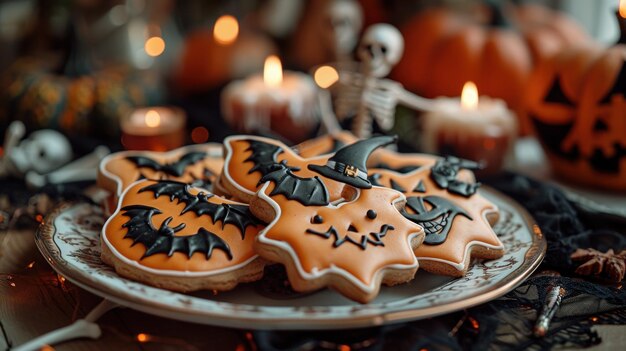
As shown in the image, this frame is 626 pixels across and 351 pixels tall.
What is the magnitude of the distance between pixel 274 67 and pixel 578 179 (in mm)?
806

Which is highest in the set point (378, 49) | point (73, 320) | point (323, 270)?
point (378, 49)

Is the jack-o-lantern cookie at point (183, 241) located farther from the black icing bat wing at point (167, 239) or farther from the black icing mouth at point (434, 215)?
the black icing mouth at point (434, 215)

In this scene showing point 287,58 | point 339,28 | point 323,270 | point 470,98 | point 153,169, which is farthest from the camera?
point 287,58

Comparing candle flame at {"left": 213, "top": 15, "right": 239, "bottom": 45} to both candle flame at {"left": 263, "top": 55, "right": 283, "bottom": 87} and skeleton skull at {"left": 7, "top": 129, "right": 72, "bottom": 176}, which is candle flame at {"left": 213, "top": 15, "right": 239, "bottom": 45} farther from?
skeleton skull at {"left": 7, "top": 129, "right": 72, "bottom": 176}

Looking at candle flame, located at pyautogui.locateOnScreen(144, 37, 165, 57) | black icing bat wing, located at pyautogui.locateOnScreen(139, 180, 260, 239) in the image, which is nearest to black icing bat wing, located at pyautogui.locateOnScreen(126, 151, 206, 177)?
black icing bat wing, located at pyautogui.locateOnScreen(139, 180, 260, 239)

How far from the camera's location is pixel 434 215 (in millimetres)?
909

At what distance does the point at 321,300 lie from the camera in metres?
0.83

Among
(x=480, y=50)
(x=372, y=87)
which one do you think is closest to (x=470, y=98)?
(x=372, y=87)

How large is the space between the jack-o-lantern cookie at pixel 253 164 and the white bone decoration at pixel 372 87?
1.43 feet

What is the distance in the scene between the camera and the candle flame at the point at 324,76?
5.45 ft

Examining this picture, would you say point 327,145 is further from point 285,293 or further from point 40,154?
point 40,154

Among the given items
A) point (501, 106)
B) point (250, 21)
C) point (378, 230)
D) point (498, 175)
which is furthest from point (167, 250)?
point (250, 21)

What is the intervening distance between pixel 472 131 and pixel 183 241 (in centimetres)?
81

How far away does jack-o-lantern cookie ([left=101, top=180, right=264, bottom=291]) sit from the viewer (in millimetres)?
799
